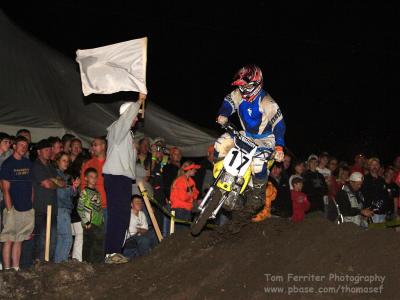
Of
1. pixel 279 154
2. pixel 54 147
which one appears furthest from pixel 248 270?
pixel 54 147

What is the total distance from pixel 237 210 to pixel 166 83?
86.0ft

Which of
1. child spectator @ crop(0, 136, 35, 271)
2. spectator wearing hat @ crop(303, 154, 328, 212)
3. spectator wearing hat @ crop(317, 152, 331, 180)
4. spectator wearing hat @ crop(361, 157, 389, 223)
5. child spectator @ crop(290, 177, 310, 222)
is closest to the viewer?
child spectator @ crop(0, 136, 35, 271)

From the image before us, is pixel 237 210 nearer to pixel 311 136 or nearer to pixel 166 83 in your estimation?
pixel 311 136

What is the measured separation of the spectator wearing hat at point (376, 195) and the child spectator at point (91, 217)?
5732 millimetres

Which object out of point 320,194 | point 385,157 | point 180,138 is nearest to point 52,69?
point 180,138

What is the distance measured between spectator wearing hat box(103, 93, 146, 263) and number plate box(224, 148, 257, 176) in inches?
61.6

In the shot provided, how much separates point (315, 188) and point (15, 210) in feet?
19.5

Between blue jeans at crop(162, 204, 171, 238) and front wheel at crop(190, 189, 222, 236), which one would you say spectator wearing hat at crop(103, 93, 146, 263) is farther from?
blue jeans at crop(162, 204, 171, 238)

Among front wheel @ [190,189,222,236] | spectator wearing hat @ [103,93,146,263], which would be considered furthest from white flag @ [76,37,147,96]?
front wheel @ [190,189,222,236]

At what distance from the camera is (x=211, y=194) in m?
9.39

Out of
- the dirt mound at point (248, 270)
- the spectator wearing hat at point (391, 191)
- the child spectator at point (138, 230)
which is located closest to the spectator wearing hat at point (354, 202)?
the spectator wearing hat at point (391, 191)

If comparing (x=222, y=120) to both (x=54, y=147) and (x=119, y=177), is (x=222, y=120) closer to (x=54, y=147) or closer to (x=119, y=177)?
(x=119, y=177)

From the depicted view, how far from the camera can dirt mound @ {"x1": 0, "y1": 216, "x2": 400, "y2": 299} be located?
7.48 m

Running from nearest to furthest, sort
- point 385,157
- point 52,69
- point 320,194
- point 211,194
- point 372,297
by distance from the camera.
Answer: point 372,297 < point 211,194 < point 320,194 < point 52,69 < point 385,157
